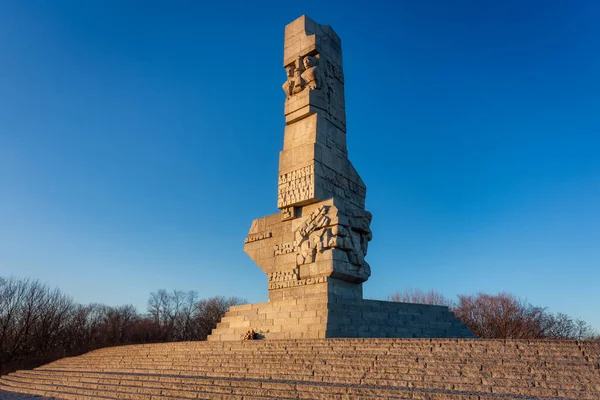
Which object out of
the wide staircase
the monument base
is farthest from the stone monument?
the wide staircase

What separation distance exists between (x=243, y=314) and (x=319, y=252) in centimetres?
311

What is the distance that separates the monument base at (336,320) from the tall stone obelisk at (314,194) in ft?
1.86

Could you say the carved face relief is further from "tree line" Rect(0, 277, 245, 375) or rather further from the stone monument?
"tree line" Rect(0, 277, 245, 375)

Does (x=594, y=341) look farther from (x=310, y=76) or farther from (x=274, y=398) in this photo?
(x=310, y=76)

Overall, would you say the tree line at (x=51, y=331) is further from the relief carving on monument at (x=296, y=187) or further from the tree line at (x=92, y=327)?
the relief carving on monument at (x=296, y=187)

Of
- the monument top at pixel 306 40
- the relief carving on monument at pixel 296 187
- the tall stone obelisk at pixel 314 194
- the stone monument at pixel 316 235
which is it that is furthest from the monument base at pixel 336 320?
the monument top at pixel 306 40

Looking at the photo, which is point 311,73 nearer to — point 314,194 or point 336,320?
point 314,194

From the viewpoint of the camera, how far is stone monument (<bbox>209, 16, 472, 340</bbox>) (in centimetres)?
1195

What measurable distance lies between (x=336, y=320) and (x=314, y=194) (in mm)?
3920

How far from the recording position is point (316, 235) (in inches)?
508

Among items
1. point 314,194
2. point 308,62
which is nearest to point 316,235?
point 314,194

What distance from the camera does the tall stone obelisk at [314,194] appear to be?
1264 centimetres

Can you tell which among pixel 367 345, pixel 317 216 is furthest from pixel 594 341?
pixel 317 216

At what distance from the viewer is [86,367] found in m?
12.4
